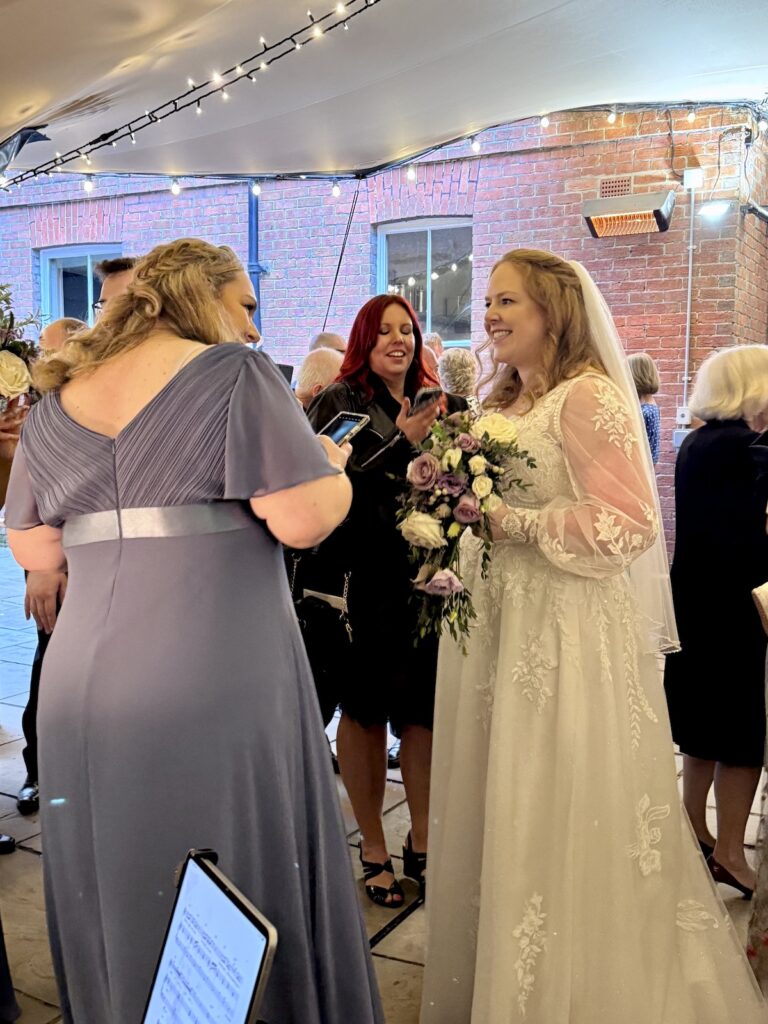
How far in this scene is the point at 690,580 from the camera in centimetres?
322

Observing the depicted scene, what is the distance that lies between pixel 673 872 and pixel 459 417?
1187 mm

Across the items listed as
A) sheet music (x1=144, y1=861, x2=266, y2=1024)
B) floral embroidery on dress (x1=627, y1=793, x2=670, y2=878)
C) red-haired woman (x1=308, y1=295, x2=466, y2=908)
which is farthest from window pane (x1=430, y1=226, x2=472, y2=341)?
sheet music (x1=144, y1=861, x2=266, y2=1024)

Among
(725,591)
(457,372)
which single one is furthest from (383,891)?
(457,372)

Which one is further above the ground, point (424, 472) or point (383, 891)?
point (424, 472)

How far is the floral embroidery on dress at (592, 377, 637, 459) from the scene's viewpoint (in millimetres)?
2236

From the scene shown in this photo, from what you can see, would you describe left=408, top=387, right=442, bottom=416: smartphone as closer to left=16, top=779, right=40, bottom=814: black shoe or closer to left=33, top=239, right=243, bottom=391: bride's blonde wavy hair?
left=33, top=239, right=243, bottom=391: bride's blonde wavy hair

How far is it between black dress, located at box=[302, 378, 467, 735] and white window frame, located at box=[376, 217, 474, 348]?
18.1 feet

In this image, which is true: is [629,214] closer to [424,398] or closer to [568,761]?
[424,398]

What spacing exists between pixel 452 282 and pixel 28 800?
600 centimetres

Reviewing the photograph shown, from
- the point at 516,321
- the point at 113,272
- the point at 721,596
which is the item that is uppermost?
the point at 113,272

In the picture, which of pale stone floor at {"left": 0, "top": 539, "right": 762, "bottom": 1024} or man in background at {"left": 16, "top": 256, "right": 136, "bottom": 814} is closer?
pale stone floor at {"left": 0, "top": 539, "right": 762, "bottom": 1024}

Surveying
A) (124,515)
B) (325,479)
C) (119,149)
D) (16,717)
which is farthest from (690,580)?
(119,149)

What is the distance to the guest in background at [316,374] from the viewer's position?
4797 millimetres

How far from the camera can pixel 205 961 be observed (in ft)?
3.53
